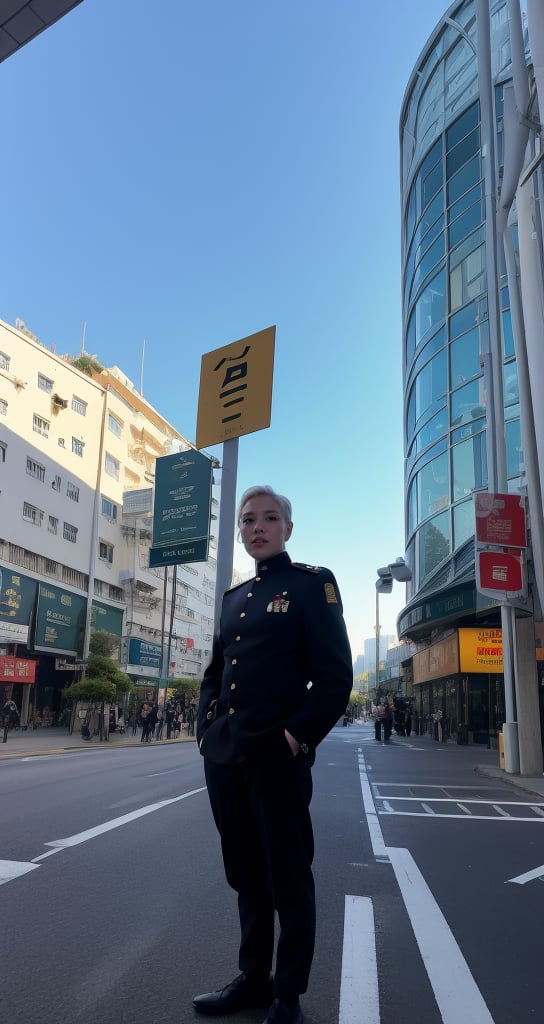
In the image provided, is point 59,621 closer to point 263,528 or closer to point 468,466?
point 468,466

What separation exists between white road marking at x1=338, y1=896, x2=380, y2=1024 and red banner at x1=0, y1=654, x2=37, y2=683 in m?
33.1

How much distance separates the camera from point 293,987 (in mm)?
2516

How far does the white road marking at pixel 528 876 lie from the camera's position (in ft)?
17.3

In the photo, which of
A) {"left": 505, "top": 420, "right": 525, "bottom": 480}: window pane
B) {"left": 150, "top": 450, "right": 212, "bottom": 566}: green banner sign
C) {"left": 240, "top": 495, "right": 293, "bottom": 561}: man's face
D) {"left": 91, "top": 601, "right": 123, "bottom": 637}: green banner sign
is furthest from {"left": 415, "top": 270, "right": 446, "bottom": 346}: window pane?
{"left": 240, "top": 495, "right": 293, "bottom": 561}: man's face

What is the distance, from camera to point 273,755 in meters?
2.64

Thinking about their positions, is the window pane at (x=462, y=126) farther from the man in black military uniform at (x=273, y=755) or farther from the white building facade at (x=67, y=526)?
the man in black military uniform at (x=273, y=755)

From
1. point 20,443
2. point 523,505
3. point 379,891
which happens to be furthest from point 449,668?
point 379,891

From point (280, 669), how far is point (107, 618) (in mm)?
48768

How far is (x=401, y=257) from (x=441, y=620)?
27.6 m

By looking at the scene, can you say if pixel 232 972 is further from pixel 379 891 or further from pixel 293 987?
pixel 379 891

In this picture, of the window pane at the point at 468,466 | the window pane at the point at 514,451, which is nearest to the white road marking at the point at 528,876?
the window pane at the point at 514,451

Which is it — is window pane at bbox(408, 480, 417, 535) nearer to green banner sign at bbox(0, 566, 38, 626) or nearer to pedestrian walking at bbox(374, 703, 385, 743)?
pedestrian walking at bbox(374, 703, 385, 743)

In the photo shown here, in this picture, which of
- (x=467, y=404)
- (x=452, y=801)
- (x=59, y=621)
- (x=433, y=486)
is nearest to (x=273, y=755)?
(x=452, y=801)

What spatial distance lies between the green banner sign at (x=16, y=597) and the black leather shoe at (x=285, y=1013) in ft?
117
